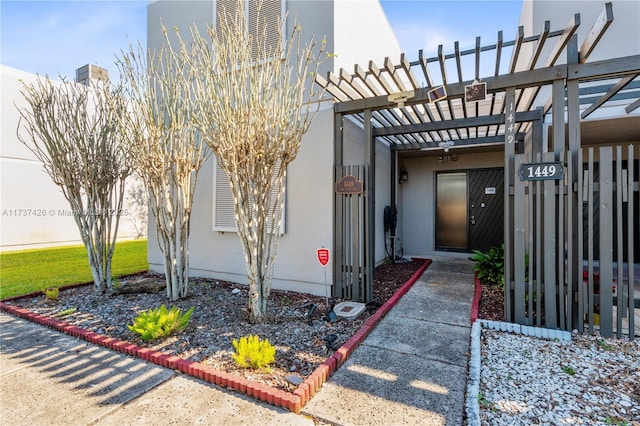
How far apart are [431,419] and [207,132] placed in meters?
3.69

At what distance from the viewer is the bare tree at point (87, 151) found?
518 centimetres

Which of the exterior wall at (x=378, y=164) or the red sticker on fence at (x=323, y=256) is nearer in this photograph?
the red sticker on fence at (x=323, y=256)

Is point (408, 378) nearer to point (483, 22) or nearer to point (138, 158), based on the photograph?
point (138, 158)

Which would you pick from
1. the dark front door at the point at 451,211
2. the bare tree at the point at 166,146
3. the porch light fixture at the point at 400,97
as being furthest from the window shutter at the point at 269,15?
the dark front door at the point at 451,211

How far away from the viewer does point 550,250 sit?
3.60 m

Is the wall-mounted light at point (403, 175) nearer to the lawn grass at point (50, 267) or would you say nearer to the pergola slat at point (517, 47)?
the pergola slat at point (517, 47)

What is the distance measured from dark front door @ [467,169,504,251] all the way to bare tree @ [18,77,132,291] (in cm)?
861

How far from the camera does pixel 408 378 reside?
109 inches

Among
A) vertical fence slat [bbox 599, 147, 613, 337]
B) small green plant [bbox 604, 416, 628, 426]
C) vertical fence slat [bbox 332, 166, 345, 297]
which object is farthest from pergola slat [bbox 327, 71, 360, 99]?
small green plant [bbox 604, 416, 628, 426]

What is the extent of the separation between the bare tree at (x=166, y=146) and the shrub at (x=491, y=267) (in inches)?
207

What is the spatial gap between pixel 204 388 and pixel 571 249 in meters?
4.11

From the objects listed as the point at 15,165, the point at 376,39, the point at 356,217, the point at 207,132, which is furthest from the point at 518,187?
the point at 15,165

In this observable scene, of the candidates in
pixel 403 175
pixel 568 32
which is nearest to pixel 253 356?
pixel 568 32

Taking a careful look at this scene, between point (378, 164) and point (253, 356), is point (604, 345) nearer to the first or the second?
point (253, 356)
